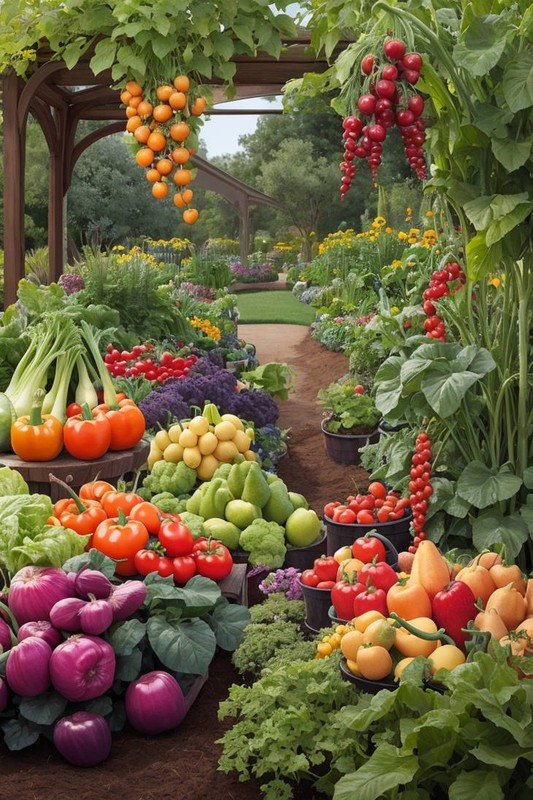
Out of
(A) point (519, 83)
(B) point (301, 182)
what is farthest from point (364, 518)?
(B) point (301, 182)

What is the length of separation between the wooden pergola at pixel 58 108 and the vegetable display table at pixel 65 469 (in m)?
2.26

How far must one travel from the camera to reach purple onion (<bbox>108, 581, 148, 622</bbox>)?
3.28 m

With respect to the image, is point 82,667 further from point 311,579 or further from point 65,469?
point 65,469

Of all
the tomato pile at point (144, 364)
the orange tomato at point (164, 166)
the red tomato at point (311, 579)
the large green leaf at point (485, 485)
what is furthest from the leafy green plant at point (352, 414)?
the red tomato at point (311, 579)

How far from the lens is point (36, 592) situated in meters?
3.20

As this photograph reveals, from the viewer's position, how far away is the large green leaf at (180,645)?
10.8 feet

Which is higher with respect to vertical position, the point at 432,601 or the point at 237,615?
the point at 432,601

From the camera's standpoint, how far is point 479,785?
236 centimetres

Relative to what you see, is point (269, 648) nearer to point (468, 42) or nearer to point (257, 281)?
point (468, 42)

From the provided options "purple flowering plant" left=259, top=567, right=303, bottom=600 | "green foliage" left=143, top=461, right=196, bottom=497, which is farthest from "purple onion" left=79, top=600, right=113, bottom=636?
"green foliage" left=143, top=461, right=196, bottom=497

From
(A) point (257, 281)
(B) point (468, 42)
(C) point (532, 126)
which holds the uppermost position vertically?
(B) point (468, 42)

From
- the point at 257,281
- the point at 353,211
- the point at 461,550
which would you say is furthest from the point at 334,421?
the point at 353,211

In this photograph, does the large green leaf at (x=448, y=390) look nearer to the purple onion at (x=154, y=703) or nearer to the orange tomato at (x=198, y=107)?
the purple onion at (x=154, y=703)

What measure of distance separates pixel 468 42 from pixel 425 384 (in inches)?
54.1
